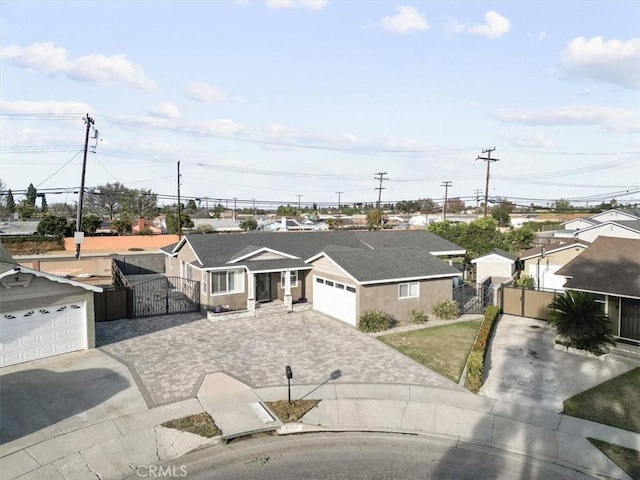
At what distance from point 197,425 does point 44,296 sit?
9.39 metres

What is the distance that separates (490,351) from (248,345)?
1082 cm

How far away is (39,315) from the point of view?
58.1 ft

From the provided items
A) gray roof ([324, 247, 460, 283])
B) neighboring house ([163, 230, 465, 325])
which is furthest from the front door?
gray roof ([324, 247, 460, 283])

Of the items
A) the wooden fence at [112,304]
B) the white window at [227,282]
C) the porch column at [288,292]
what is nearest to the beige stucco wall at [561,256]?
the porch column at [288,292]

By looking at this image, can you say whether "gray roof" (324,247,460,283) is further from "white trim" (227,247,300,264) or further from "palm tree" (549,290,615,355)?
"palm tree" (549,290,615,355)

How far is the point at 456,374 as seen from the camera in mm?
17031

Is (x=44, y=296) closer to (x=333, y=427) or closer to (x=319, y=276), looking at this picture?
(x=333, y=427)

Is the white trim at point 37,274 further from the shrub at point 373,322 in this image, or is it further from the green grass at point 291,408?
the shrub at point 373,322

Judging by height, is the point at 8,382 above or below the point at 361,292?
below

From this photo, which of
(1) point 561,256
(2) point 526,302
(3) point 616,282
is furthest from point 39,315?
(1) point 561,256

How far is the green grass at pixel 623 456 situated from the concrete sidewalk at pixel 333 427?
0.22 m

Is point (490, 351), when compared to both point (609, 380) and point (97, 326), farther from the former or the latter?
point (97, 326)

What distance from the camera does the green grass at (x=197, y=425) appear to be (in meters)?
12.4

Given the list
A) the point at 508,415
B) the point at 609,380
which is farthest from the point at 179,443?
the point at 609,380
